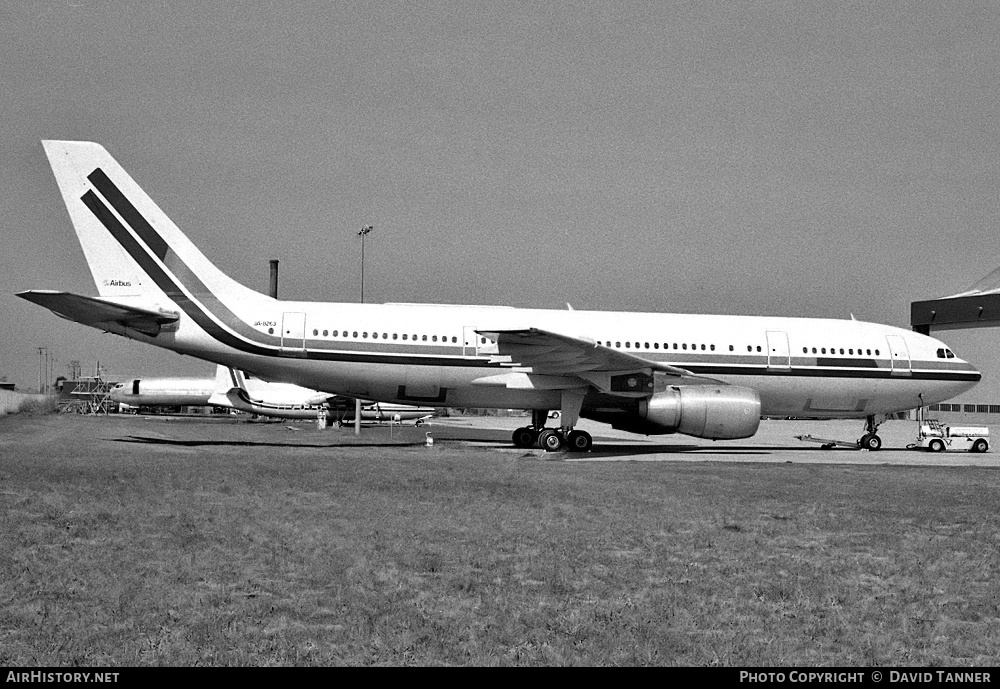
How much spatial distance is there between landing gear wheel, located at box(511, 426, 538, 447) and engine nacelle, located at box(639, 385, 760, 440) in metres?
4.81

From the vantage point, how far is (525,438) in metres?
25.3

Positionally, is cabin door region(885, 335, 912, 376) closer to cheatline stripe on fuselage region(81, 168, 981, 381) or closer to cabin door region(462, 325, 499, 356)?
cheatline stripe on fuselage region(81, 168, 981, 381)

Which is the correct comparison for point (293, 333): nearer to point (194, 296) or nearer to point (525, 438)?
point (194, 296)

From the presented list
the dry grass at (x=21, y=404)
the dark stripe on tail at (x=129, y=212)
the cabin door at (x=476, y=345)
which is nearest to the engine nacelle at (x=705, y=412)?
the cabin door at (x=476, y=345)

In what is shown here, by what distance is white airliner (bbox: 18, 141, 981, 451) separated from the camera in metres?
20.9

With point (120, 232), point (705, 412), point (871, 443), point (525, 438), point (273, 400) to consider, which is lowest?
point (871, 443)

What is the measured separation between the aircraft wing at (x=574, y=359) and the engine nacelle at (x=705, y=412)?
0.86 m

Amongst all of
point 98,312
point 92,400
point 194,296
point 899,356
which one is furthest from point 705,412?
point 92,400

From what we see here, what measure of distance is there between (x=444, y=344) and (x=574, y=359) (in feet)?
11.4

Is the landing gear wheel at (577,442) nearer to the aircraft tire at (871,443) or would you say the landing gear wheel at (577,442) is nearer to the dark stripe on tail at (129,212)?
the aircraft tire at (871,443)

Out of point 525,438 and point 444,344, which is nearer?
point 444,344

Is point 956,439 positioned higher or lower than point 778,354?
lower

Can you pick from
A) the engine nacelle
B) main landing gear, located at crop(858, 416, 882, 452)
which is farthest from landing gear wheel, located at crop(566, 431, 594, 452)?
main landing gear, located at crop(858, 416, 882, 452)
